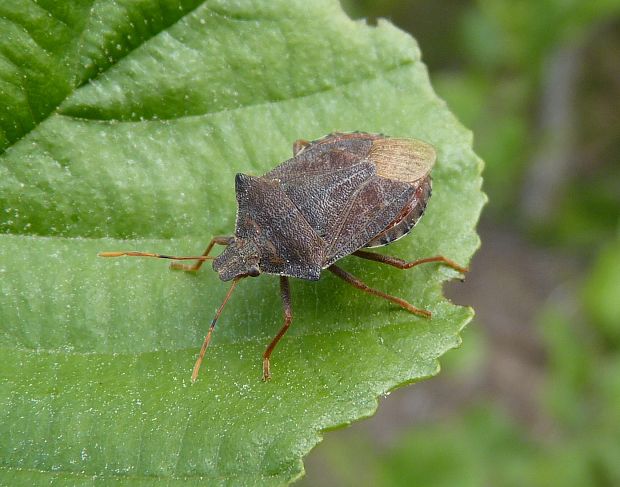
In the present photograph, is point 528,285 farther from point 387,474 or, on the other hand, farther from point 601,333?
point 387,474

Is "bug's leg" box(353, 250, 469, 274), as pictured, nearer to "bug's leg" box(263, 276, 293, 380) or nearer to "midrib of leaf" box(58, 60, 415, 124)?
"bug's leg" box(263, 276, 293, 380)

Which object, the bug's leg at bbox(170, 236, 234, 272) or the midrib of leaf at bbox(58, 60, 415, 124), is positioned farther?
the bug's leg at bbox(170, 236, 234, 272)

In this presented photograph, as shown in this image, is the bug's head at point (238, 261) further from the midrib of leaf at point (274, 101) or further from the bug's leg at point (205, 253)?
the midrib of leaf at point (274, 101)

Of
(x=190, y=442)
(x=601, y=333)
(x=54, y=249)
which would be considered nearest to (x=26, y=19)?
(x=54, y=249)

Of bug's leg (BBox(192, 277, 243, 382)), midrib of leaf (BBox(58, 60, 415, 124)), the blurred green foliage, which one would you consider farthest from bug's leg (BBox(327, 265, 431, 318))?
the blurred green foliage

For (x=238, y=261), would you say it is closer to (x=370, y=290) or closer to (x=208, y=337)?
(x=208, y=337)

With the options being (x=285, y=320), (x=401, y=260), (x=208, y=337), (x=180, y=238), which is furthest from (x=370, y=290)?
(x=180, y=238)

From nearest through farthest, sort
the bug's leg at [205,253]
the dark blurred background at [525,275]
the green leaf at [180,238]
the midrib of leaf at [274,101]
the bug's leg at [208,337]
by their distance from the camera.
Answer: the green leaf at [180,238], the bug's leg at [208,337], the midrib of leaf at [274,101], the bug's leg at [205,253], the dark blurred background at [525,275]

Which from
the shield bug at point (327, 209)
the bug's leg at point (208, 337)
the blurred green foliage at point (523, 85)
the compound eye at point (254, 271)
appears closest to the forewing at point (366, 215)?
the shield bug at point (327, 209)
